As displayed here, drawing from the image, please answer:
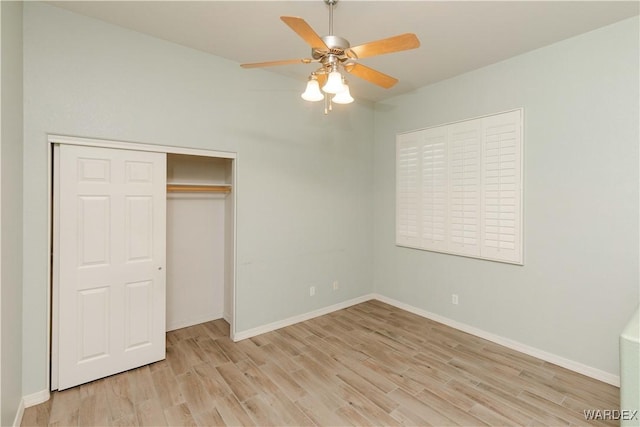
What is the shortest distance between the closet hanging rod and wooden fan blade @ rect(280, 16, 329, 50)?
226cm

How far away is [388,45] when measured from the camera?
1775 mm

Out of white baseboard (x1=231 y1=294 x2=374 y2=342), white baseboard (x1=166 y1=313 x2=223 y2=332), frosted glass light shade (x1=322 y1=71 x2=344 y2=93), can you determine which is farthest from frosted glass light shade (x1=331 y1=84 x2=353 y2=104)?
white baseboard (x1=166 y1=313 x2=223 y2=332)

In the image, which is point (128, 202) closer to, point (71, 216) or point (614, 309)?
point (71, 216)

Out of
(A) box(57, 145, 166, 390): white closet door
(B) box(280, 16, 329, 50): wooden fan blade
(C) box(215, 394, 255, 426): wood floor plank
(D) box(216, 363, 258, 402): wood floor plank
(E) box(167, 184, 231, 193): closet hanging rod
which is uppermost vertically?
(B) box(280, 16, 329, 50): wooden fan blade

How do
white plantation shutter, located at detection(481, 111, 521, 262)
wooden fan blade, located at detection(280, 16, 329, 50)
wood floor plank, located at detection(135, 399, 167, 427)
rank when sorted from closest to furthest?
wooden fan blade, located at detection(280, 16, 329, 50), wood floor plank, located at detection(135, 399, 167, 427), white plantation shutter, located at detection(481, 111, 521, 262)

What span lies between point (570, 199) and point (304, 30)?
9.22ft

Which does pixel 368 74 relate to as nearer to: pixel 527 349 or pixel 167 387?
pixel 167 387

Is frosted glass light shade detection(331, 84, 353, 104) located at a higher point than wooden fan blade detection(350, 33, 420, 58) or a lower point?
lower

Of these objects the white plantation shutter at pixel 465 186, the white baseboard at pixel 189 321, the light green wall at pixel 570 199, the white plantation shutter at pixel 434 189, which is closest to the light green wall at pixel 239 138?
the white baseboard at pixel 189 321

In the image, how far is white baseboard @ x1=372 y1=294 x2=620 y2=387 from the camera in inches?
104

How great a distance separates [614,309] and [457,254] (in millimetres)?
1426

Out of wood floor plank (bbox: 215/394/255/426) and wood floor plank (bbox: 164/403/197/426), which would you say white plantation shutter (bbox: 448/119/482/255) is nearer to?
wood floor plank (bbox: 215/394/255/426)

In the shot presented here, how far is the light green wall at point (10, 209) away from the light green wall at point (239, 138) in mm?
120

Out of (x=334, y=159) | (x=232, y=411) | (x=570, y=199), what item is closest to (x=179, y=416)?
(x=232, y=411)
